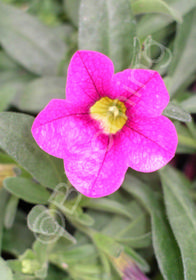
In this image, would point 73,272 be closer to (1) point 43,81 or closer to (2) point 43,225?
(2) point 43,225

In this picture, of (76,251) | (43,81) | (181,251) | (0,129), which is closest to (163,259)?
(181,251)

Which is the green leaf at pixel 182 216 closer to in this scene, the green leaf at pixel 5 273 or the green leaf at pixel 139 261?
the green leaf at pixel 139 261

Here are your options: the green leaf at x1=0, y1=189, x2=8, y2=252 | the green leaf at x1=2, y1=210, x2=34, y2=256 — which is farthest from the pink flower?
the green leaf at x1=2, y1=210, x2=34, y2=256

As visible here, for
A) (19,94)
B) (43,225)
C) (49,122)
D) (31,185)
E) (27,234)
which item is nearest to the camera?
(49,122)

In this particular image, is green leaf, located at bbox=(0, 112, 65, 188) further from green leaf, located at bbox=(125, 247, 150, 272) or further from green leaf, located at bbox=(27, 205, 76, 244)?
green leaf, located at bbox=(125, 247, 150, 272)

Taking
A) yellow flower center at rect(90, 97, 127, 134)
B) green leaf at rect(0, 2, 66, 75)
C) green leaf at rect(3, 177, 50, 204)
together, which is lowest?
green leaf at rect(3, 177, 50, 204)

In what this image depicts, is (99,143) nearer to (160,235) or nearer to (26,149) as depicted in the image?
(26,149)

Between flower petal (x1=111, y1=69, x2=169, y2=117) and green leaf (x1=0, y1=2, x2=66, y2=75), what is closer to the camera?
flower petal (x1=111, y1=69, x2=169, y2=117)
